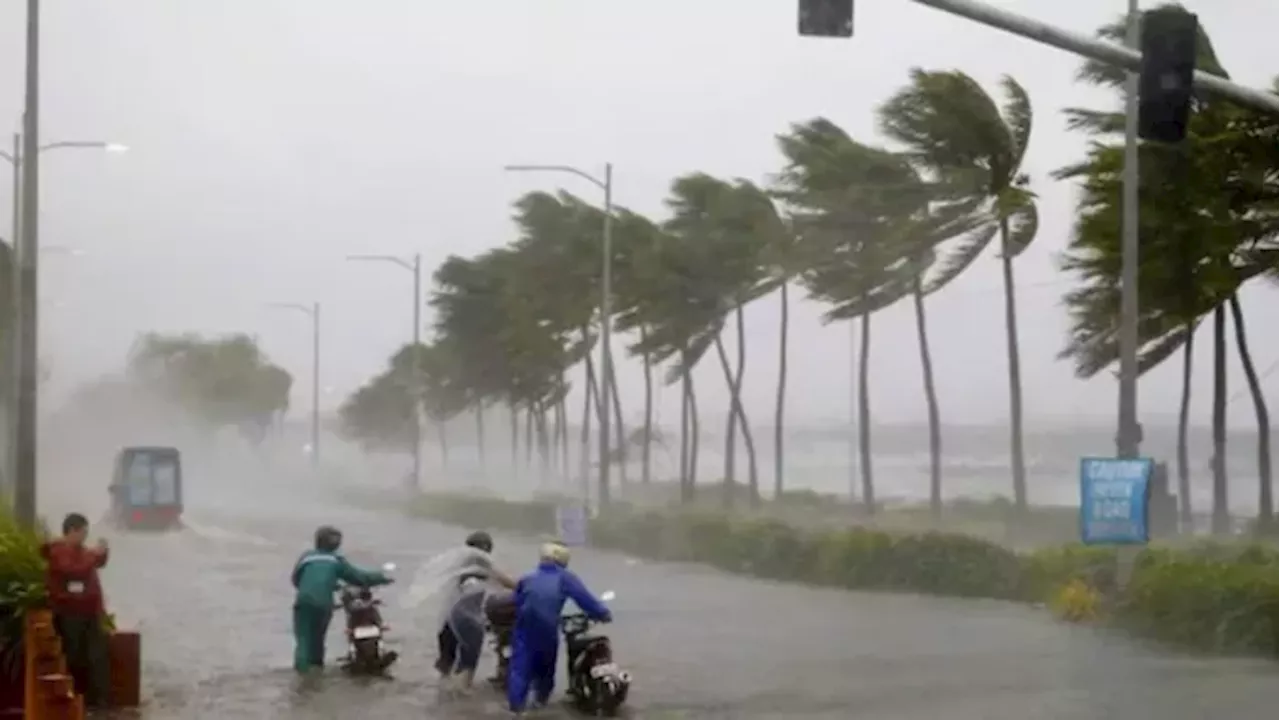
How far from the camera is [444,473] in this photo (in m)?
91.3

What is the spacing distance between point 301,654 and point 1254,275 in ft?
66.6

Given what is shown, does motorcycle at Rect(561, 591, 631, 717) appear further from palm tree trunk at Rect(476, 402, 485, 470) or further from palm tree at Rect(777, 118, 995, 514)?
palm tree trunk at Rect(476, 402, 485, 470)

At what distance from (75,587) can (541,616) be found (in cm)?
352

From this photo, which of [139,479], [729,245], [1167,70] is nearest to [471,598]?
[1167,70]

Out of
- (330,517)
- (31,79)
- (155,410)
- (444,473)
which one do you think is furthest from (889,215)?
(155,410)

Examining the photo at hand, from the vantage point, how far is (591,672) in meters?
16.1

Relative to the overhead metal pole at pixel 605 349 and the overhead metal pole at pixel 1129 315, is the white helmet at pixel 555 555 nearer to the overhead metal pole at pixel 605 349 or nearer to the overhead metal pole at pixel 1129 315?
the overhead metal pole at pixel 1129 315

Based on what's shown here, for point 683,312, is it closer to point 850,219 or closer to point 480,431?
point 850,219

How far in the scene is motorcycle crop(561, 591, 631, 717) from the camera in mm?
16031

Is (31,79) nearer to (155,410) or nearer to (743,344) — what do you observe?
(743,344)

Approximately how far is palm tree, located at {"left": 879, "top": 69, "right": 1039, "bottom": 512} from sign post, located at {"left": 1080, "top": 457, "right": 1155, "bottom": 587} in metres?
12.1

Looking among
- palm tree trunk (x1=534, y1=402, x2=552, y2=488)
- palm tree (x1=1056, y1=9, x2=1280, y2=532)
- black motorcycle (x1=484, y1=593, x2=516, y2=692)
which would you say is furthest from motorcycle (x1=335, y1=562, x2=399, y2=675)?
palm tree trunk (x1=534, y1=402, x2=552, y2=488)

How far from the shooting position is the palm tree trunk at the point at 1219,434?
34.6 meters

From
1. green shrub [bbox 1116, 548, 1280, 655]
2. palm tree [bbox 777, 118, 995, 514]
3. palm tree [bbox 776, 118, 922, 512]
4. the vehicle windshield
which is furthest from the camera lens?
the vehicle windshield
